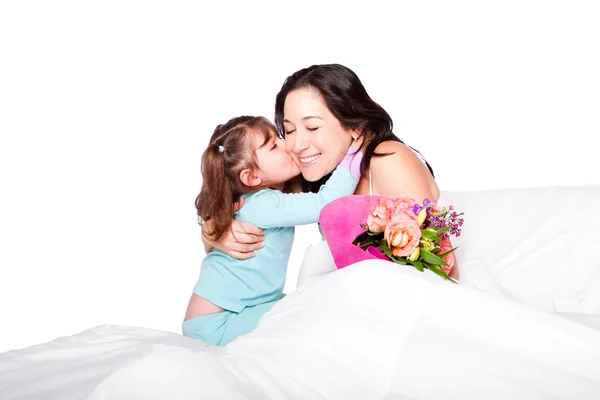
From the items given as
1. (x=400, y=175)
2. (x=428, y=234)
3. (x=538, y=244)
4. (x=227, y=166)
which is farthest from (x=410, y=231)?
(x=538, y=244)

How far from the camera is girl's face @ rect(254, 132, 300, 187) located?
11.4 ft

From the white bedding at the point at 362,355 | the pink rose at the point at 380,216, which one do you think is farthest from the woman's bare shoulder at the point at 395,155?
the white bedding at the point at 362,355

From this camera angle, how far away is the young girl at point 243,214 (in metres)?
3.40

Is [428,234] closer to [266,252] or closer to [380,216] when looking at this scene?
[380,216]

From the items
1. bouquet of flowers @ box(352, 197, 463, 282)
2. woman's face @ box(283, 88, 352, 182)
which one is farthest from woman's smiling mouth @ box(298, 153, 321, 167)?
bouquet of flowers @ box(352, 197, 463, 282)

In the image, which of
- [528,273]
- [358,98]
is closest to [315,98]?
[358,98]

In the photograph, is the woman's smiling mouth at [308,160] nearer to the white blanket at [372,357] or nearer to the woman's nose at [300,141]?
the woman's nose at [300,141]

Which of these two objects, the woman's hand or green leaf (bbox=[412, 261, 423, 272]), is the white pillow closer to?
green leaf (bbox=[412, 261, 423, 272])

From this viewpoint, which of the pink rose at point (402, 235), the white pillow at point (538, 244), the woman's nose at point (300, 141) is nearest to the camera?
the pink rose at point (402, 235)

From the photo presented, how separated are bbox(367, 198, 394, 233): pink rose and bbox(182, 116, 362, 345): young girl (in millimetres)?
684

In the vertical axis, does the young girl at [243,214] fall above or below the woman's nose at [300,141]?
below

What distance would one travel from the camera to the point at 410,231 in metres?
2.50

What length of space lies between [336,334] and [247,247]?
138 centimetres

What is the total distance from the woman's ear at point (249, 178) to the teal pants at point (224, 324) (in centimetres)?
66
